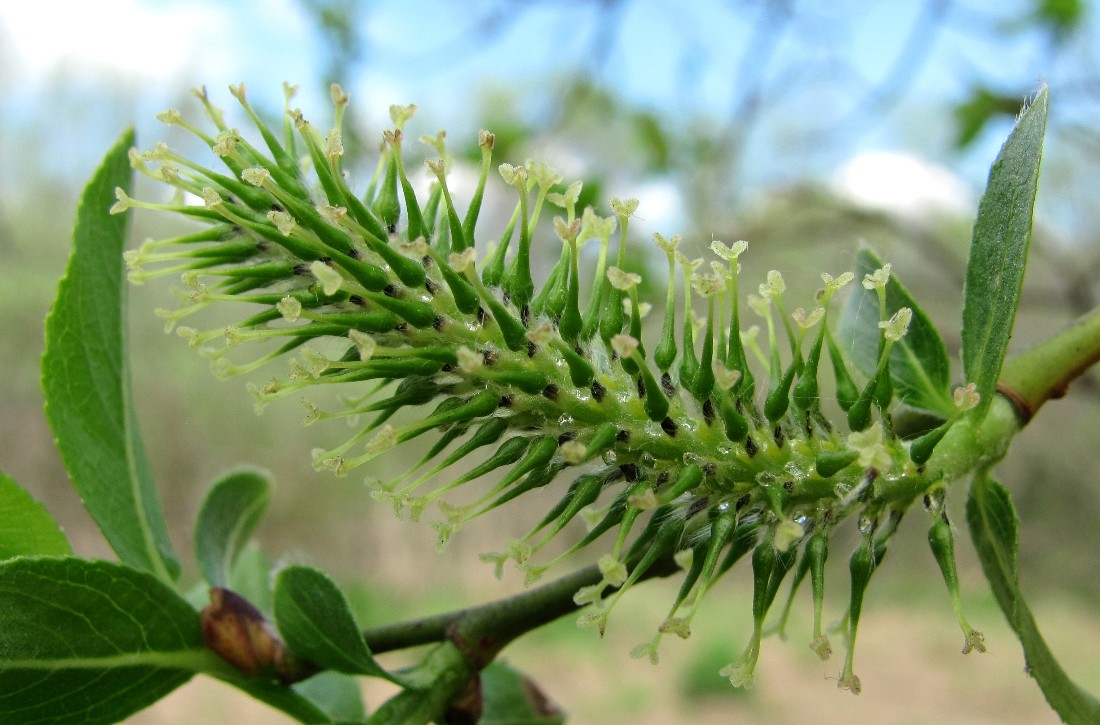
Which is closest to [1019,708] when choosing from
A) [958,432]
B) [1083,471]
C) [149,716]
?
[1083,471]

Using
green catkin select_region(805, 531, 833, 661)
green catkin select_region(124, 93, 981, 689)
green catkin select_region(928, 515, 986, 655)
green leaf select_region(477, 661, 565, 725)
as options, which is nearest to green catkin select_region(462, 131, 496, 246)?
green catkin select_region(124, 93, 981, 689)

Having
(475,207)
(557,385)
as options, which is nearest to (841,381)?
(557,385)

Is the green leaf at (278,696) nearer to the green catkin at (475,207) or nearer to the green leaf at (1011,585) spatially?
the green catkin at (475,207)

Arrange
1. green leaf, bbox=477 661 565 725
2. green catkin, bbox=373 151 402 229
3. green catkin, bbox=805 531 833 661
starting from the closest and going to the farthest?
green catkin, bbox=805 531 833 661 → green catkin, bbox=373 151 402 229 → green leaf, bbox=477 661 565 725

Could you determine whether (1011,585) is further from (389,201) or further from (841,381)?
(389,201)

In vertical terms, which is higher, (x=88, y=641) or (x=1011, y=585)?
(x=88, y=641)

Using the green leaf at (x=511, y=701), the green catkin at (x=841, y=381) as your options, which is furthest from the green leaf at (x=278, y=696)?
the green catkin at (x=841, y=381)

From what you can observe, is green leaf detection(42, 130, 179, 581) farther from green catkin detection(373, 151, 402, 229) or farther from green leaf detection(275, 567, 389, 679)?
green catkin detection(373, 151, 402, 229)

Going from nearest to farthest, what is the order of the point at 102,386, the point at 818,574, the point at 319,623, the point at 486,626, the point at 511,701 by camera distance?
the point at 818,574, the point at 319,623, the point at 486,626, the point at 102,386, the point at 511,701

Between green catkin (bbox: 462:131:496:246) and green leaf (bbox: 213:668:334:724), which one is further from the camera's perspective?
green leaf (bbox: 213:668:334:724)
